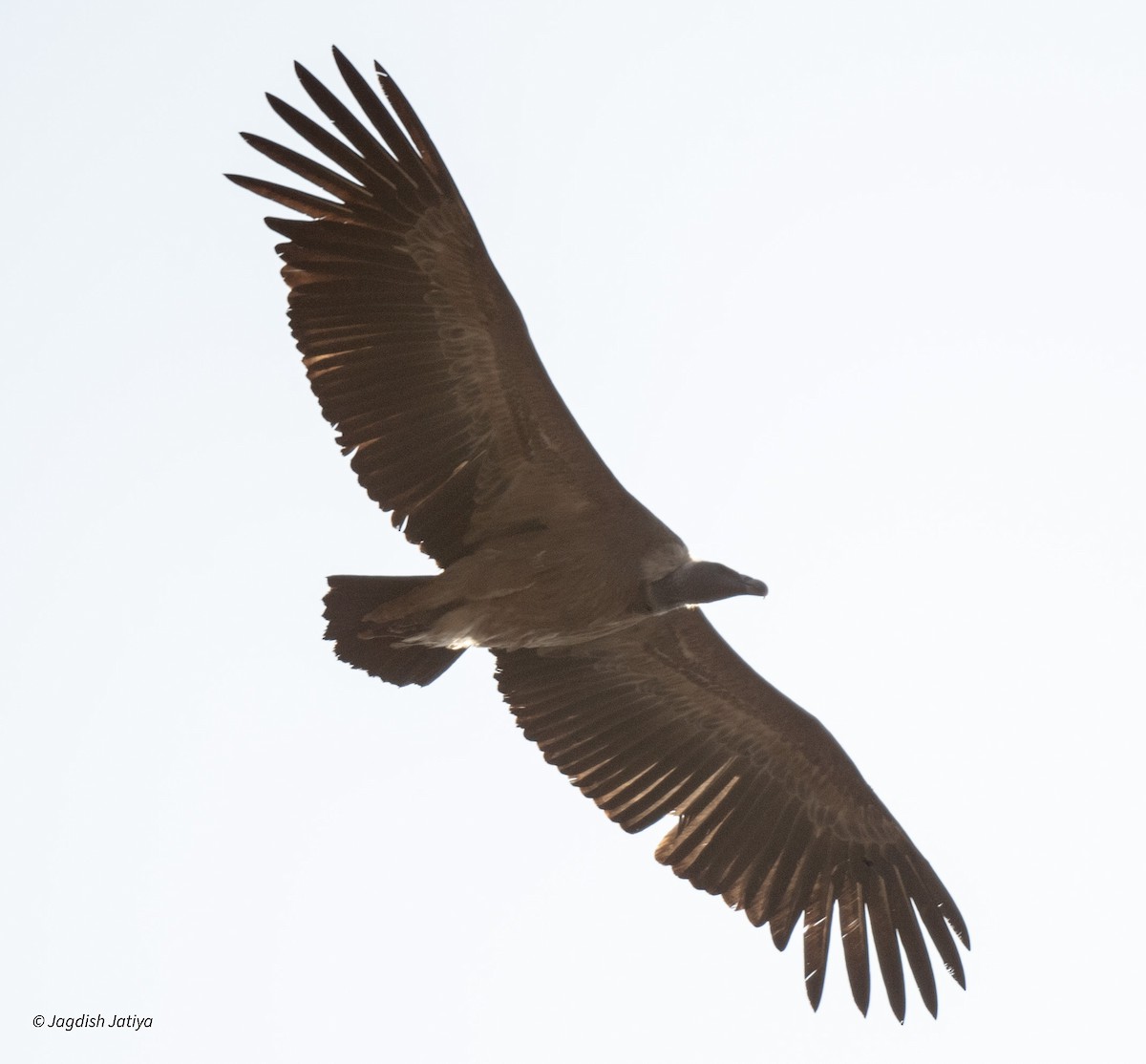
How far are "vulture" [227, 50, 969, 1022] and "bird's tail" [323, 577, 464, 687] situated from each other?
0.01 m

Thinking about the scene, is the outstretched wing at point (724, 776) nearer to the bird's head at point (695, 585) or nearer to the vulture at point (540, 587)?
the vulture at point (540, 587)

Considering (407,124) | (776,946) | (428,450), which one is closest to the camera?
(407,124)

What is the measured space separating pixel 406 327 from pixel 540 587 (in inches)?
67.0

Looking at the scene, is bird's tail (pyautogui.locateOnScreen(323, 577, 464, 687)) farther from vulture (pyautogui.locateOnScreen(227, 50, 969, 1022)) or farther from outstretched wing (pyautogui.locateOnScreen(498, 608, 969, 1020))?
outstretched wing (pyautogui.locateOnScreen(498, 608, 969, 1020))

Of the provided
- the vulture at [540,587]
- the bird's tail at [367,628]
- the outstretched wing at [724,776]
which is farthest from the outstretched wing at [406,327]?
the outstretched wing at [724,776]

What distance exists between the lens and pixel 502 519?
391 inches

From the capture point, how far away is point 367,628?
9.80 metres

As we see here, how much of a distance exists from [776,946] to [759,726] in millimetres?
1389

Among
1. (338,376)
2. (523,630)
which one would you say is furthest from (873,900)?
(338,376)

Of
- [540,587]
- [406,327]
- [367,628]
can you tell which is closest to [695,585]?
[540,587]

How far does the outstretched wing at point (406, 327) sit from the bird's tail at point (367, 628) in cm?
41

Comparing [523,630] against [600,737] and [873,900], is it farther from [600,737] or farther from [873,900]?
[873,900]

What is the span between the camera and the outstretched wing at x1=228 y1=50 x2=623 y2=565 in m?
9.25

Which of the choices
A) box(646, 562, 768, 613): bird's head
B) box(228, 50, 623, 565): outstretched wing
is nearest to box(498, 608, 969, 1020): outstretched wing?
box(646, 562, 768, 613): bird's head
